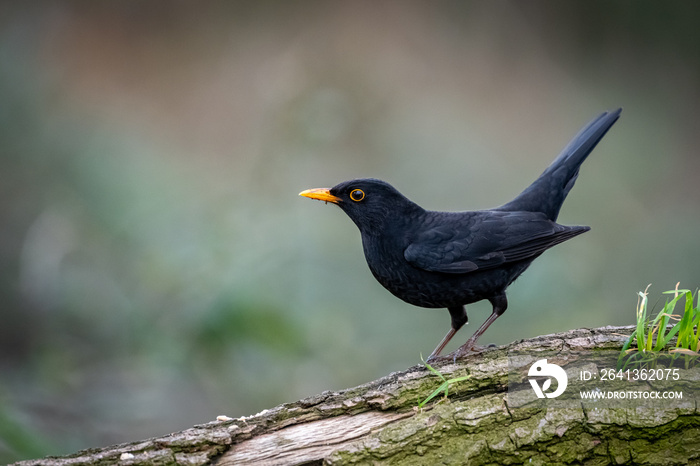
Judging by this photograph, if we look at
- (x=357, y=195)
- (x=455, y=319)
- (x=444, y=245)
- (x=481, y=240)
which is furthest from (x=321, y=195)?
(x=455, y=319)

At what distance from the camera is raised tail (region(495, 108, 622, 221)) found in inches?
182

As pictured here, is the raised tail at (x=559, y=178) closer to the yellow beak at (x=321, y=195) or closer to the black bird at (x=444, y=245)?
the black bird at (x=444, y=245)

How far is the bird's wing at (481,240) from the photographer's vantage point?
4.03 meters

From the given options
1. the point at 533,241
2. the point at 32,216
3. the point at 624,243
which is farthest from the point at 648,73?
the point at 32,216

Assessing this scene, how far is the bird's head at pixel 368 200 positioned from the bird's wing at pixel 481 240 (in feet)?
0.90

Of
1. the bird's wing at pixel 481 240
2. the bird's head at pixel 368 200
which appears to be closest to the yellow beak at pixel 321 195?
the bird's head at pixel 368 200

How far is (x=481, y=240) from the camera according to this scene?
165 inches

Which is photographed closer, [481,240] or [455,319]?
[481,240]

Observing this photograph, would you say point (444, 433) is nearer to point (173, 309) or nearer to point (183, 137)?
point (173, 309)

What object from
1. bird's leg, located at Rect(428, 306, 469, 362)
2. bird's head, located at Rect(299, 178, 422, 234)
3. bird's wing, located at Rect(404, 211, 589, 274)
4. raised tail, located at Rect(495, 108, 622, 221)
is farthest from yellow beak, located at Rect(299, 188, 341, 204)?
raised tail, located at Rect(495, 108, 622, 221)

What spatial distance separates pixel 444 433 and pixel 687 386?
1264 millimetres

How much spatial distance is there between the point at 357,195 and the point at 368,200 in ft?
0.28

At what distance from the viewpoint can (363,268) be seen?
7.06m

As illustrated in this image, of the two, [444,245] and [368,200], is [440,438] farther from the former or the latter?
[368,200]
